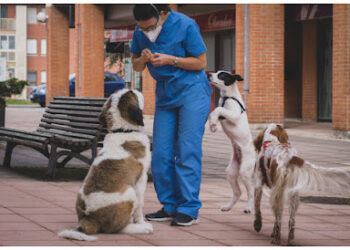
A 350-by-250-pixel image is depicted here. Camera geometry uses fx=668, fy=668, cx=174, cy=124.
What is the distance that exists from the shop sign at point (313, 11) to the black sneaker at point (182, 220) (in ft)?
46.8

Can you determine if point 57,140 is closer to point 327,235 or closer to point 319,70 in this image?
point 327,235

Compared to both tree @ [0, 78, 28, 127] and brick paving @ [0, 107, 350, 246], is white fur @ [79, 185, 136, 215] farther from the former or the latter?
tree @ [0, 78, 28, 127]

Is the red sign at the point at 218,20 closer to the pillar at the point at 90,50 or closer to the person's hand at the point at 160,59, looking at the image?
the pillar at the point at 90,50

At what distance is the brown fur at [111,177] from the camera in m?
5.01

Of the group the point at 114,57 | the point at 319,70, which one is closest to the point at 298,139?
the point at 319,70

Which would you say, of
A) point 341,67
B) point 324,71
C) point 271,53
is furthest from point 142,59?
point 324,71

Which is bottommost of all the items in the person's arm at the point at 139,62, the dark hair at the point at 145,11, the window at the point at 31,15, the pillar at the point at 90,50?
the person's arm at the point at 139,62

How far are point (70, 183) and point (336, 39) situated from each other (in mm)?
9835

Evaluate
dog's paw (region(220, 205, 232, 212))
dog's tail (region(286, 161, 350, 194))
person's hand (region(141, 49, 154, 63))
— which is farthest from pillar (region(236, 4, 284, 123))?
dog's tail (region(286, 161, 350, 194))

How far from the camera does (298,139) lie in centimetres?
1545

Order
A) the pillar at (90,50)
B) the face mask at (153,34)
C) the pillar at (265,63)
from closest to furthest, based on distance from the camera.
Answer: the face mask at (153,34)
the pillar at (265,63)
the pillar at (90,50)

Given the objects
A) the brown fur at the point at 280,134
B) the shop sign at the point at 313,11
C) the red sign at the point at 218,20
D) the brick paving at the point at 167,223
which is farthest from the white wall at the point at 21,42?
the brown fur at the point at 280,134

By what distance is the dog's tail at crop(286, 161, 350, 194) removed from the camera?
16.0ft

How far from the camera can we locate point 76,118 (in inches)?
369
